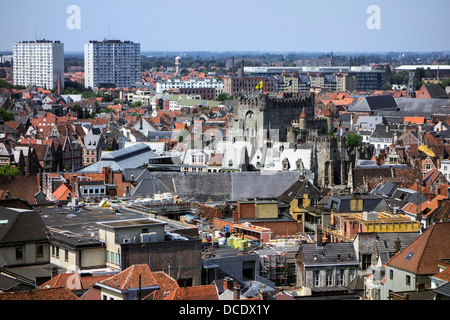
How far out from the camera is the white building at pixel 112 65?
4761 inches

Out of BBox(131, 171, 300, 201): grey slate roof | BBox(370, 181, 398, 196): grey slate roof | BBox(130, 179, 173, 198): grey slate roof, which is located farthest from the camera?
BBox(131, 171, 300, 201): grey slate roof

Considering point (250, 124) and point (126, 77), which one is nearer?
point (250, 124)

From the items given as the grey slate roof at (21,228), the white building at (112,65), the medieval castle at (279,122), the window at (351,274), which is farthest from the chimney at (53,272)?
the white building at (112,65)

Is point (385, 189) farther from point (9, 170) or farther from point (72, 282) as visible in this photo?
point (9, 170)

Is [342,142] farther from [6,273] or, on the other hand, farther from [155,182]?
[6,273]

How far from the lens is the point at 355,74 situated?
12825 centimetres

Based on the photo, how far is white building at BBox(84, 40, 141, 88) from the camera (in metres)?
121

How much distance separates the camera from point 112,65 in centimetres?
13400

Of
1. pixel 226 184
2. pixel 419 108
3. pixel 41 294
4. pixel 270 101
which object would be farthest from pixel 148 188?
pixel 419 108

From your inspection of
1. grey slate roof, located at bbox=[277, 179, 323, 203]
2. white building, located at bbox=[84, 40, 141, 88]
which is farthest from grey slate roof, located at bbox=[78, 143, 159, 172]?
white building, located at bbox=[84, 40, 141, 88]

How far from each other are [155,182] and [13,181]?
567 centimetres

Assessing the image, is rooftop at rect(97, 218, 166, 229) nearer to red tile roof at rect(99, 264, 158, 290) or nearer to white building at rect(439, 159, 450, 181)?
red tile roof at rect(99, 264, 158, 290)

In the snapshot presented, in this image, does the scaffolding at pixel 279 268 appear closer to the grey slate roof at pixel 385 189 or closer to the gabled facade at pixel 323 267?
the gabled facade at pixel 323 267
